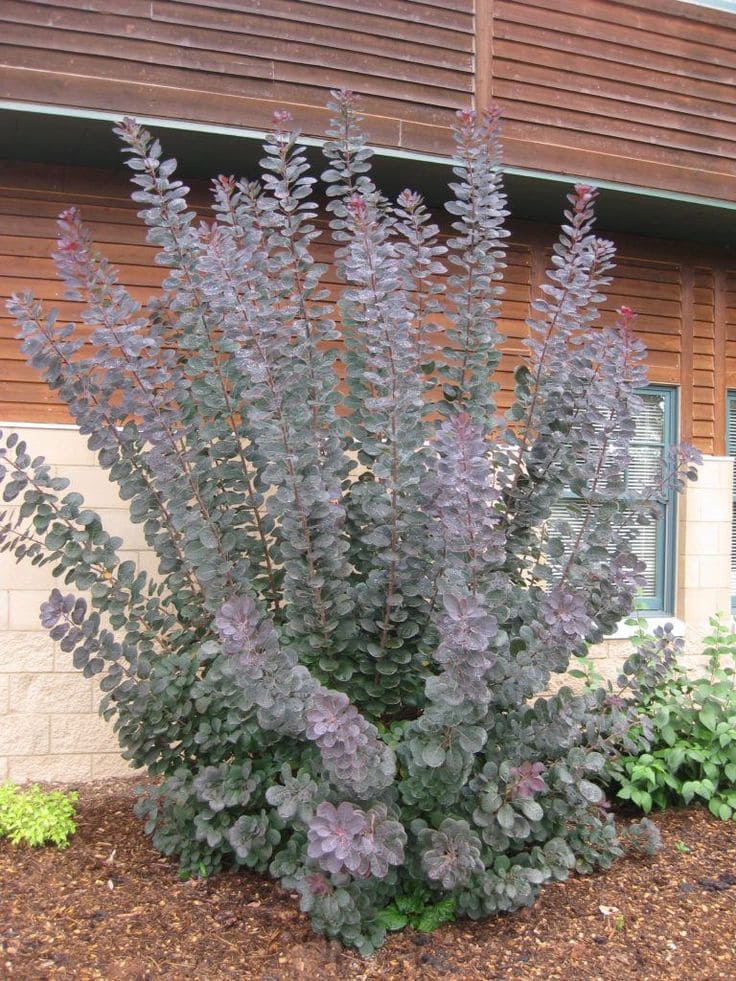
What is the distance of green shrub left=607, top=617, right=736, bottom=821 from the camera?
12.4 feet

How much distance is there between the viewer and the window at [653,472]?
535cm

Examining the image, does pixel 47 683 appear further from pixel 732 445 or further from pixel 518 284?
pixel 732 445

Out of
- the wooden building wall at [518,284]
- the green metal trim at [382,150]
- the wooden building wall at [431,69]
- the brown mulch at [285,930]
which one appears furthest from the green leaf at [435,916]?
the wooden building wall at [431,69]

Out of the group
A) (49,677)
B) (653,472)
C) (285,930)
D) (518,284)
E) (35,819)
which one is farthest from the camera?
(653,472)

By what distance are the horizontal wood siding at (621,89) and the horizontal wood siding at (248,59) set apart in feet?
1.15

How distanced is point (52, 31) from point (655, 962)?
447 cm

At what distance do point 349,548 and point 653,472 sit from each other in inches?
122

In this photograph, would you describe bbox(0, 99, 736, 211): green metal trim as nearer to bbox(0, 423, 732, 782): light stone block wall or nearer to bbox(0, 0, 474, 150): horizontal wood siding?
bbox(0, 0, 474, 150): horizontal wood siding

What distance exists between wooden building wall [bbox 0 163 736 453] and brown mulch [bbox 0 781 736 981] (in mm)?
2149

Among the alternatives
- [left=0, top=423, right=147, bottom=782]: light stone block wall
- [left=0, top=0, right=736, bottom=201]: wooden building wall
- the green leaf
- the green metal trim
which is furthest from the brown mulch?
[left=0, top=0, right=736, bottom=201]: wooden building wall

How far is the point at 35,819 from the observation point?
3445 millimetres

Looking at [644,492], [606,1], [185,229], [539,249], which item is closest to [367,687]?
[644,492]

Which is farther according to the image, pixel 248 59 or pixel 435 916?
pixel 248 59

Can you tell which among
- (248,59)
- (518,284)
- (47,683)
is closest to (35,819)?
(47,683)
